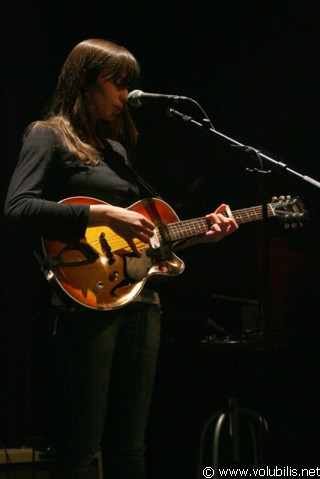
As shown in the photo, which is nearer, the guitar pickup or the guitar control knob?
the guitar control knob

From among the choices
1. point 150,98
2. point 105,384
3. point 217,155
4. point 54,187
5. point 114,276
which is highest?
point 150,98

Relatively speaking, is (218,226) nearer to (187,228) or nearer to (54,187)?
(187,228)

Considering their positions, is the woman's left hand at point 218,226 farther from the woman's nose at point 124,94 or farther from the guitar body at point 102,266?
the woman's nose at point 124,94

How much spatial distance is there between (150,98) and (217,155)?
1.71m

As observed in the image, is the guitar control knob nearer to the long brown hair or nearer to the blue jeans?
the blue jeans

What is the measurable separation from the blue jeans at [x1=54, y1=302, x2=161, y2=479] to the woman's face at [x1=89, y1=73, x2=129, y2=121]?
71cm

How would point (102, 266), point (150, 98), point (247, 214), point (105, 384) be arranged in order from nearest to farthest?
point (105, 384), point (102, 266), point (150, 98), point (247, 214)

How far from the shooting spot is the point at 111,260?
215 cm

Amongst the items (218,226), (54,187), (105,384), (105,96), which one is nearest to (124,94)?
(105,96)

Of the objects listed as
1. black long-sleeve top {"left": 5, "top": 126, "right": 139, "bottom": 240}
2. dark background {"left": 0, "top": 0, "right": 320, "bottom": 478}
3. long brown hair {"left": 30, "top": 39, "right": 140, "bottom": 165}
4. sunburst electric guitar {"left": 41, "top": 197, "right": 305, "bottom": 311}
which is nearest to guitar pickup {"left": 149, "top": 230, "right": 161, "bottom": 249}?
sunburst electric guitar {"left": 41, "top": 197, "right": 305, "bottom": 311}

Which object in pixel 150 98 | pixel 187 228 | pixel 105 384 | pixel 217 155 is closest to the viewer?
pixel 105 384

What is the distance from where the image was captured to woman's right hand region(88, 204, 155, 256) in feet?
6.79

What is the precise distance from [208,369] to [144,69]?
5.95 feet

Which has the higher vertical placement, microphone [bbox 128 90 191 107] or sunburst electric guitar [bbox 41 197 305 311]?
microphone [bbox 128 90 191 107]
